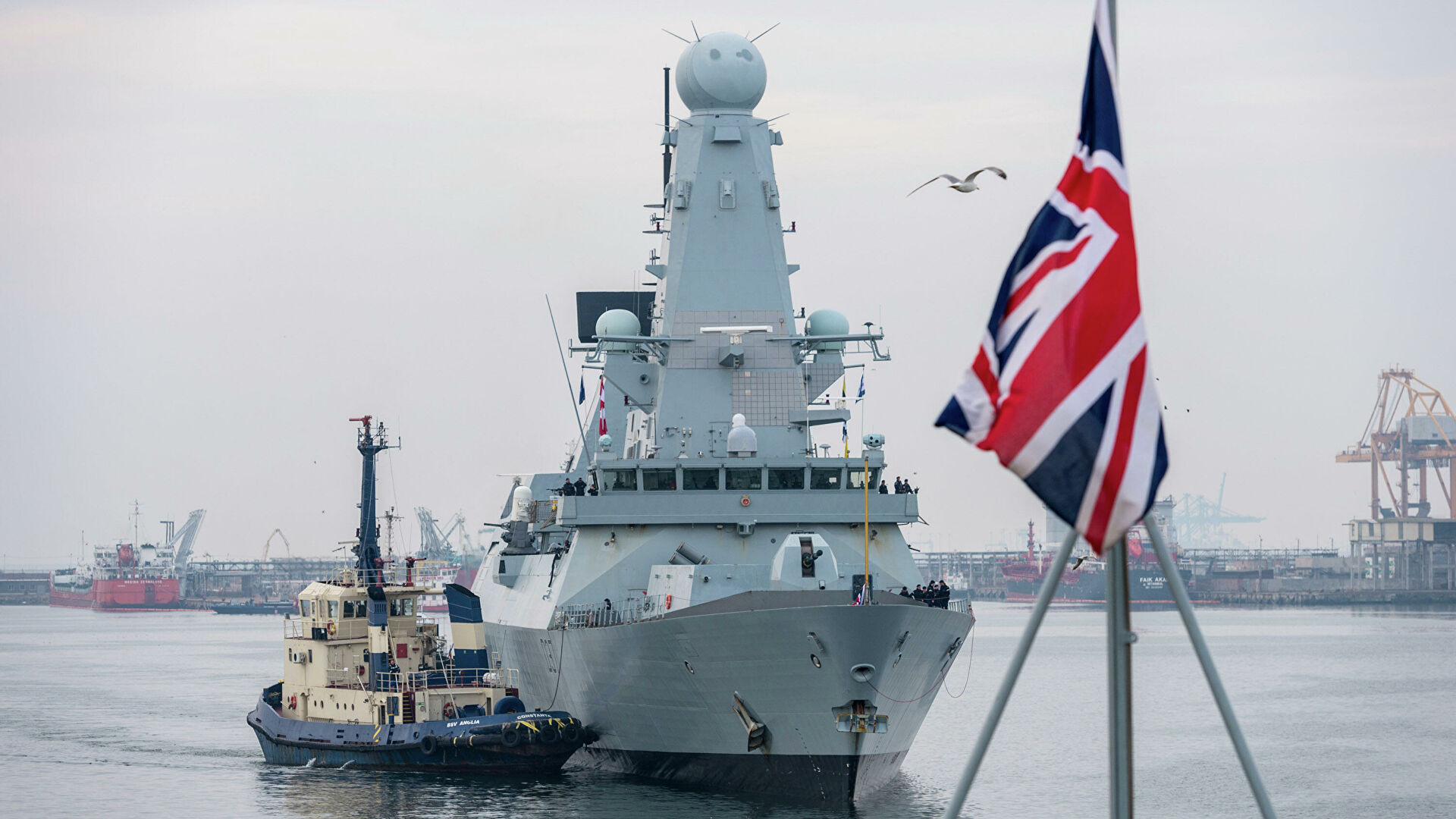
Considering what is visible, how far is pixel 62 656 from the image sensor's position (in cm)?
8388

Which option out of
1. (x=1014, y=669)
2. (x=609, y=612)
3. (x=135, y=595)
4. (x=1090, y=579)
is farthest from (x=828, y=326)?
(x=135, y=595)

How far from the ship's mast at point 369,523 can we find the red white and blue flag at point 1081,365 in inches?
1163

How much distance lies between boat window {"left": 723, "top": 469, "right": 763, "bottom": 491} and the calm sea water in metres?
5.48

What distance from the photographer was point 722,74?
33125mm

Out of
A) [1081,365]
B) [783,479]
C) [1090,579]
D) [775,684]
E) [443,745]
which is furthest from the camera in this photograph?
[1090,579]

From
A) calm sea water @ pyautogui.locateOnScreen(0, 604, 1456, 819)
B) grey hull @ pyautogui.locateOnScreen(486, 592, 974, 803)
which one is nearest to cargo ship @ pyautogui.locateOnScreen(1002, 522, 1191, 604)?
calm sea water @ pyautogui.locateOnScreen(0, 604, 1456, 819)

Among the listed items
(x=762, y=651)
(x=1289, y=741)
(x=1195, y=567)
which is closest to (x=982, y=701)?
(x=1289, y=741)

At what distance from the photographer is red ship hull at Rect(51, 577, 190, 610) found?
176250 millimetres

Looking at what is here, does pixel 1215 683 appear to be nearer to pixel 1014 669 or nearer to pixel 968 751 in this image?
pixel 1014 669

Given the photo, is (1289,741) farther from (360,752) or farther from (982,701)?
(360,752)

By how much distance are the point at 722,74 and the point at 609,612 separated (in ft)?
35.1

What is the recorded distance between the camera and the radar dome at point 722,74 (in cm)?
3312

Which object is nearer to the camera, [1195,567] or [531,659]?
[531,659]

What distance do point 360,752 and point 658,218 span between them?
1232 centimetres
